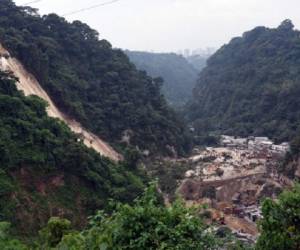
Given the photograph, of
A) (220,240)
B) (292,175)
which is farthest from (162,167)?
(220,240)

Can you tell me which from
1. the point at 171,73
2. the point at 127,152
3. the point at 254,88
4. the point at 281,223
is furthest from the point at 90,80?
the point at 171,73

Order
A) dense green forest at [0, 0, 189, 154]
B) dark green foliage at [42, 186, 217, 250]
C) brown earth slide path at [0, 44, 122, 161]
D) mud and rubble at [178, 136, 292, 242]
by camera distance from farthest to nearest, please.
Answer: dense green forest at [0, 0, 189, 154]
brown earth slide path at [0, 44, 122, 161]
mud and rubble at [178, 136, 292, 242]
dark green foliage at [42, 186, 217, 250]

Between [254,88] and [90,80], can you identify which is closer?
[90,80]

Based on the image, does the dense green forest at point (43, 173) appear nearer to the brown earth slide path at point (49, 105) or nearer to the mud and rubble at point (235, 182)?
the brown earth slide path at point (49, 105)

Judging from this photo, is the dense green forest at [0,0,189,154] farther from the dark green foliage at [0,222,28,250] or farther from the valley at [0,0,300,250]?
the dark green foliage at [0,222,28,250]

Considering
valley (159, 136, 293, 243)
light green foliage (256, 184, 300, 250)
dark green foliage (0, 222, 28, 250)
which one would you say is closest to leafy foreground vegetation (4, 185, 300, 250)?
dark green foliage (0, 222, 28, 250)

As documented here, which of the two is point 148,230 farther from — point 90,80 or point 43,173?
point 90,80

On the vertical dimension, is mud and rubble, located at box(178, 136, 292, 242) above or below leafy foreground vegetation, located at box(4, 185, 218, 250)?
below
